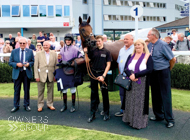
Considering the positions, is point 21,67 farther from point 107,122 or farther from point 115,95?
point 115,95

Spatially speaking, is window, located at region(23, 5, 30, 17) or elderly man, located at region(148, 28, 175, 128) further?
window, located at region(23, 5, 30, 17)

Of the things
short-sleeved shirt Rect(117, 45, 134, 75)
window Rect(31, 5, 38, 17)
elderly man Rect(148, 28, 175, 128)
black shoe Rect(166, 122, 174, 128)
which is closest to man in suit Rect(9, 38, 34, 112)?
short-sleeved shirt Rect(117, 45, 134, 75)

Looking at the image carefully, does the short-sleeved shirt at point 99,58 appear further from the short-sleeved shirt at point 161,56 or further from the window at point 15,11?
the window at point 15,11

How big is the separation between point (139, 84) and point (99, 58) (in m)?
1.11

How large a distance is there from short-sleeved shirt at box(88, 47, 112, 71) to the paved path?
1273 millimetres

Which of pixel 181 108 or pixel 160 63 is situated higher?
pixel 160 63

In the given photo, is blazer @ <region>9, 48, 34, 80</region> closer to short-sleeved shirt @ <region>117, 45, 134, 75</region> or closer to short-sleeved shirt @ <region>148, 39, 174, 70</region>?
short-sleeved shirt @ <region>117, 45, 134, 75</region>

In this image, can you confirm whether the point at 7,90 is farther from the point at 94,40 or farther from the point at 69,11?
the point at 69,11

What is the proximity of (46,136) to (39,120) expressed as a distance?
43.4 inches

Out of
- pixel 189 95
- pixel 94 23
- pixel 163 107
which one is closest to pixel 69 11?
pixel 94 23

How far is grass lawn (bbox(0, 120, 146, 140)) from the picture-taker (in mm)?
3920

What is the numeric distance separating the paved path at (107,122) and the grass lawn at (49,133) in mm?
304

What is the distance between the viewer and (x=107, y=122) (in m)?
4.87

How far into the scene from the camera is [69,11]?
26.5 meters
